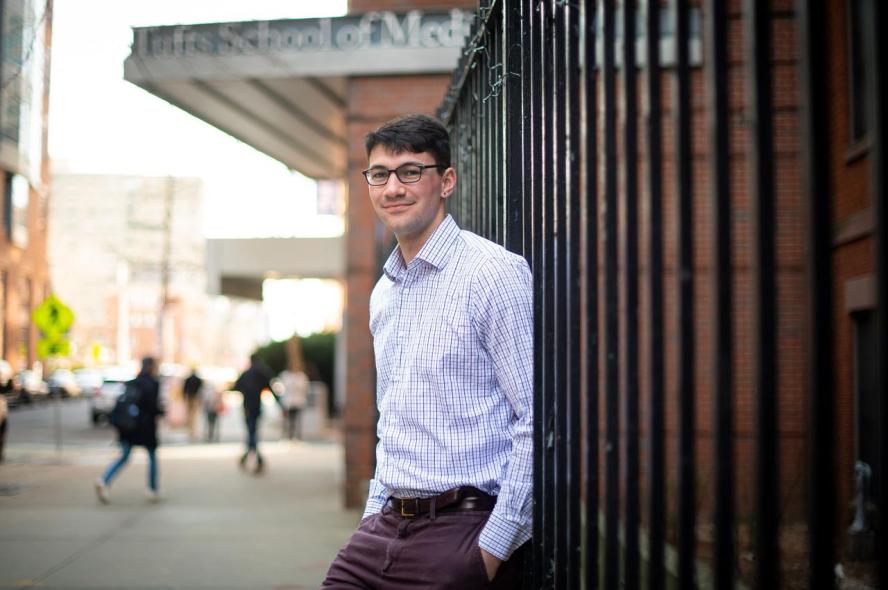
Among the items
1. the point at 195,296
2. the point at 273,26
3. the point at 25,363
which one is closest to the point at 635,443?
the point at 273,26

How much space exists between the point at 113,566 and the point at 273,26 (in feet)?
21.2

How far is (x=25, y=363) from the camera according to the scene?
6359 centimetres

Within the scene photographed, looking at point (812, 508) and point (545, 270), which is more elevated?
point (545, 270)

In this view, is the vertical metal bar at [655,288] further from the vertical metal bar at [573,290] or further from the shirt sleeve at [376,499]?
the shirt sleeve at [376,499]

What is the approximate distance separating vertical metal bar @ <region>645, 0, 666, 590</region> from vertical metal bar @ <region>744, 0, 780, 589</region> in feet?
1.35

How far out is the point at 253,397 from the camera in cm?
1745

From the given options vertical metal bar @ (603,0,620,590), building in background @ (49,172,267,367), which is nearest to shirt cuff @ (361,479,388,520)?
vertical metal bar @ (603,0,620,590)

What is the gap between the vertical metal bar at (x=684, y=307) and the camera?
183cm

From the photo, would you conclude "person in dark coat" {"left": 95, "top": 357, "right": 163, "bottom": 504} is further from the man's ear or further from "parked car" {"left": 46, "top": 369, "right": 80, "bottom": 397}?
"parked car" {"left": 46, "top": 369, "right": 80, "bottom": 397}

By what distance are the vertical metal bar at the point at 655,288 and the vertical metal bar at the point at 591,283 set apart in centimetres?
44

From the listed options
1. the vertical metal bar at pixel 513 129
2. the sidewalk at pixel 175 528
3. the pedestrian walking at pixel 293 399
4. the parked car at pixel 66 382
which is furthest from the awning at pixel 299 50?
the parked car at pixel 66 382

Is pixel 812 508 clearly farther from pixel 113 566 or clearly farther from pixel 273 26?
pixel 273 26

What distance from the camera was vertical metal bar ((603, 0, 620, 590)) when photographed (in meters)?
2.35

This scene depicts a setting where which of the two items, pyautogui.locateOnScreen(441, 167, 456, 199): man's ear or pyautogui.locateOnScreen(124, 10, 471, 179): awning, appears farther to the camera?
pyautogui.locateOnScreen(124, 10, 471, 179): awning
